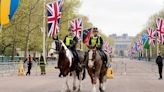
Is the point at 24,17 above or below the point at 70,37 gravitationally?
above

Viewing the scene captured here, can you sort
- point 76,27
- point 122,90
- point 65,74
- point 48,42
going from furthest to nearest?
1. point 48,42
2. point 76,27
3. point 122,90
4. point 65,74

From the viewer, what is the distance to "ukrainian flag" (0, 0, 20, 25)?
20.4m

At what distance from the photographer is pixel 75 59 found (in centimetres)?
1741

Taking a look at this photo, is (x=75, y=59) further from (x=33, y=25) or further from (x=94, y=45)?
(x=33, y=25)

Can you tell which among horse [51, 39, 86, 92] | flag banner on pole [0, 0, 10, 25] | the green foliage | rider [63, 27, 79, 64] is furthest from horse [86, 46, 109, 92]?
the green foliage

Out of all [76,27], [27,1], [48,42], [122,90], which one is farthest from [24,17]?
[122,90]

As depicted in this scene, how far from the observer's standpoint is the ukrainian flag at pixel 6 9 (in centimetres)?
2036

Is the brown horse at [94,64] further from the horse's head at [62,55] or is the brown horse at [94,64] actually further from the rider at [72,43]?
the rider at [72,43]

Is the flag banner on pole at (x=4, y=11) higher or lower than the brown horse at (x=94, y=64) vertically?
higher

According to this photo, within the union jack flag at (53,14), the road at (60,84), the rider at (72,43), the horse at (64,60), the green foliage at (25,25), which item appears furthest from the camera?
the green foliage at (25,25)

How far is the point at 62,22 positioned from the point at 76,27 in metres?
24.2

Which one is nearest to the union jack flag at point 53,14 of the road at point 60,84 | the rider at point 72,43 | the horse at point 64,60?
the road at point 60,84

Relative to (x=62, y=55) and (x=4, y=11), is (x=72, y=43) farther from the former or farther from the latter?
(x=4, y=11)

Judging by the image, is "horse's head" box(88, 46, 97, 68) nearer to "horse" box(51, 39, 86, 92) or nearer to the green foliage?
"horse" box(51, 39, 86, 92)
